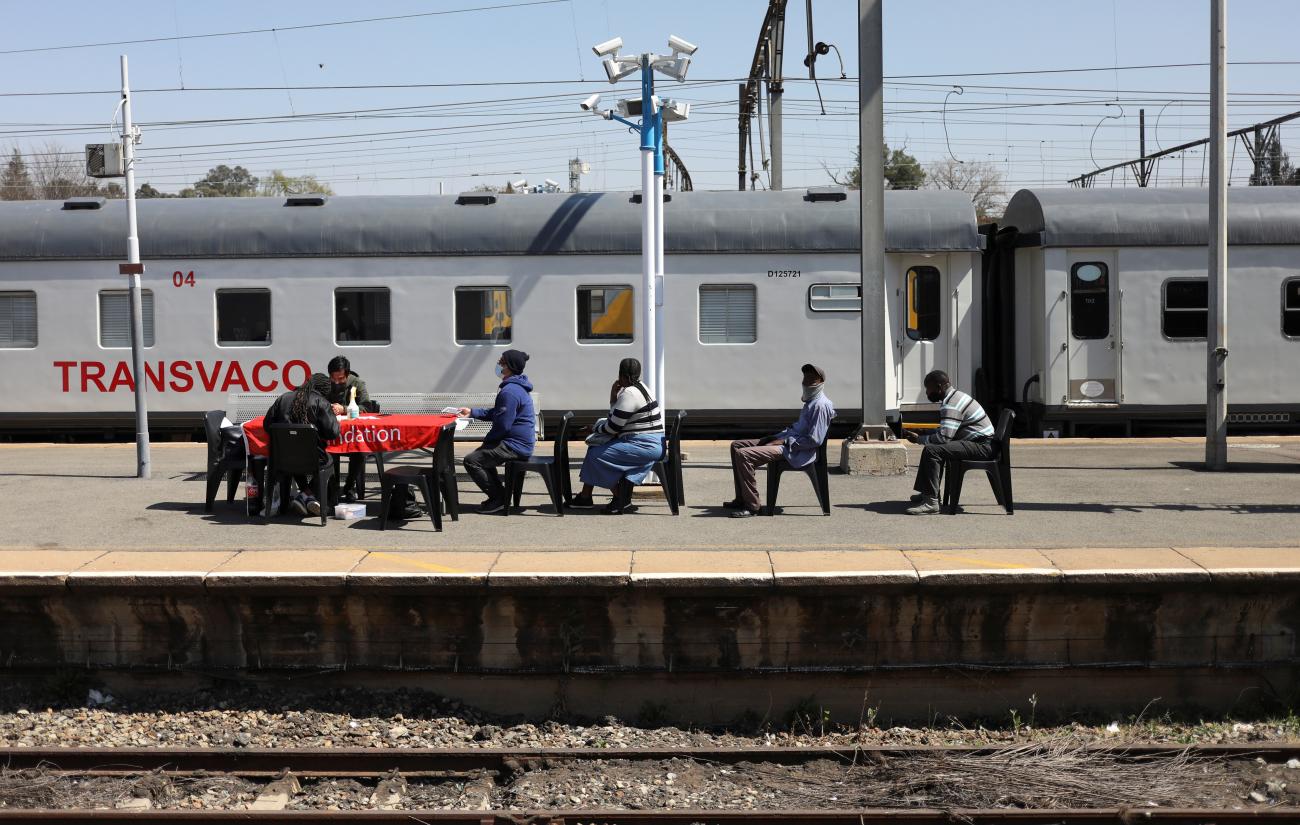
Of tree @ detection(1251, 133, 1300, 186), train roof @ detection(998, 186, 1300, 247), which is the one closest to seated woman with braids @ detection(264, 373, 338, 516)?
train roof @ detection(998, 186, 1300, 247)

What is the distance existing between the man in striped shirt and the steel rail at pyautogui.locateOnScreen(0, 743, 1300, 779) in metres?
3.36

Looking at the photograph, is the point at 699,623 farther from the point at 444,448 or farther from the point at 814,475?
the point at 444,448

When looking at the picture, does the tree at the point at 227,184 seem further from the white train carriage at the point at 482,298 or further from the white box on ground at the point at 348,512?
the white box on ground at the point at 348,512

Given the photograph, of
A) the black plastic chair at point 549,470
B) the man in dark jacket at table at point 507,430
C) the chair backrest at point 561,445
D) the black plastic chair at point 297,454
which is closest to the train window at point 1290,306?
the chair backrest at point 561,445

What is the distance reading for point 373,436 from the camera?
34.4 ft

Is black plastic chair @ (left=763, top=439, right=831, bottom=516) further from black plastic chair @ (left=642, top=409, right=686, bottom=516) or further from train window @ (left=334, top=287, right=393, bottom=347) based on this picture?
train window @ (left=334, top=287, right=393, bottom=347)

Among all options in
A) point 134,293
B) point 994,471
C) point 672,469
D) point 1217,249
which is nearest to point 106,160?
point 134,293

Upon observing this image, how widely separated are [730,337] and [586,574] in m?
9.14

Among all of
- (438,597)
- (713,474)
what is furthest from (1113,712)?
(713,474)

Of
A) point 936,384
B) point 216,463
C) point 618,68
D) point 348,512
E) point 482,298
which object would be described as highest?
point 618,68

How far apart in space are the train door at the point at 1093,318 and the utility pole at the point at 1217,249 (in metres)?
3.03

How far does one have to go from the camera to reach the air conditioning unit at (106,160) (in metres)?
13.1

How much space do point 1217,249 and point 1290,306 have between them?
4.01 m

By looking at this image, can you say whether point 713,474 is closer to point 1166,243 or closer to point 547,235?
point 547,235
